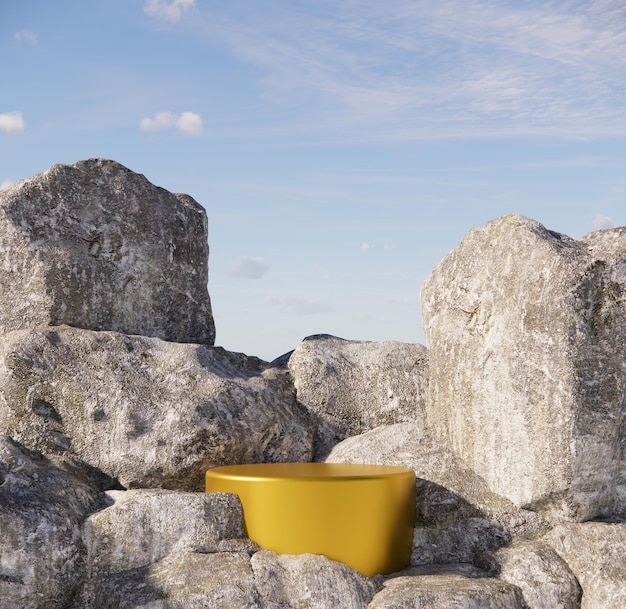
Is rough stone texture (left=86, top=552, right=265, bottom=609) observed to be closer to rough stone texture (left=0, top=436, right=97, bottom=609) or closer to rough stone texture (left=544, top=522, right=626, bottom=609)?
rough stone texture (left=0, top=436, right=97, bottom=609)

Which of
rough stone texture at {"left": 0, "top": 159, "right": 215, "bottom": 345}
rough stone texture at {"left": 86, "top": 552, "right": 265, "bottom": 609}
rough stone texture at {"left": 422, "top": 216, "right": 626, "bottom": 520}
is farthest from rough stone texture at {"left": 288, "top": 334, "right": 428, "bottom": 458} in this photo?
rough stone texture at {"left": 86, "top": 552, "right": 265, "bottom": 609}

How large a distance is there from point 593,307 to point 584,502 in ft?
5.34

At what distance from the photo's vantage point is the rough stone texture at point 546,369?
22.2 feet

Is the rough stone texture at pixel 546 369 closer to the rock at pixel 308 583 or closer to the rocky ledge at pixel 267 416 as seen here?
the rocky ledge at pixel 267 416

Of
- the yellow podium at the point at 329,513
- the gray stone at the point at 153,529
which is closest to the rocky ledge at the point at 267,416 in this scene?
the gray stone at the point at 153,529

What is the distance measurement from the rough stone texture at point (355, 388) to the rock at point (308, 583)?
6.82 ft

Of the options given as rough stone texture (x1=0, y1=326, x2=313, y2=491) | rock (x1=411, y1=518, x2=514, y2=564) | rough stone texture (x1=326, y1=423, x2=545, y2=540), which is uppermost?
rough stone texture (x1=0, y1=326, x2=313, y2=491)

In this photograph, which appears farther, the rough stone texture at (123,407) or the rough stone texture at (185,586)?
the rough stone texture at (123,407)

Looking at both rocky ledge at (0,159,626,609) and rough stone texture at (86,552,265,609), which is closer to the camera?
rough stone texture at (86,552,265,609)

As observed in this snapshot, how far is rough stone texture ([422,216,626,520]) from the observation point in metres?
6.76

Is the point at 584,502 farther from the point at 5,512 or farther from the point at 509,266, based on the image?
the point at 5,512

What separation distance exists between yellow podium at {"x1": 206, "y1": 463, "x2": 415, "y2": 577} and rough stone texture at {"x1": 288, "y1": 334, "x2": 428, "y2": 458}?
1.64 metres

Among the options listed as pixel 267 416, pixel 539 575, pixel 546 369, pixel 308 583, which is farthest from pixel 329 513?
pixel 546 369

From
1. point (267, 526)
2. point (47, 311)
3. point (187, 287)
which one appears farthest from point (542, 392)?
point (47, 311)
